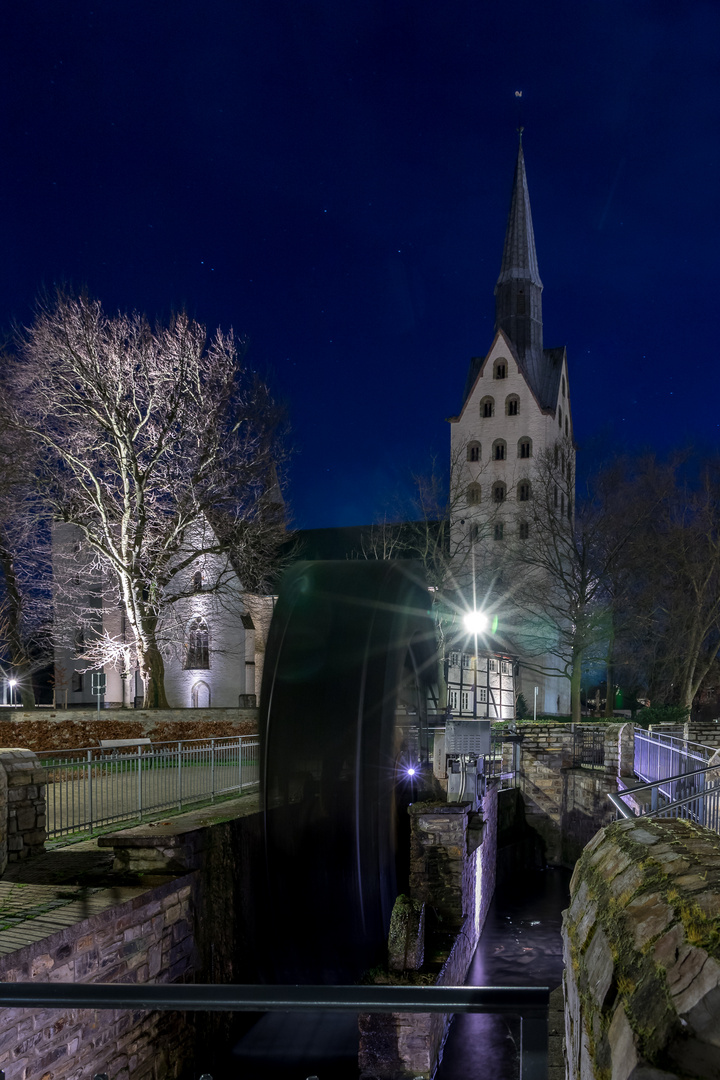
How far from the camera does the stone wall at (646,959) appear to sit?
39.0 inches

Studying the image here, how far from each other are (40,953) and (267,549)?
19780 millimetres

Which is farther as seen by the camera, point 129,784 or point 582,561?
point 582,561

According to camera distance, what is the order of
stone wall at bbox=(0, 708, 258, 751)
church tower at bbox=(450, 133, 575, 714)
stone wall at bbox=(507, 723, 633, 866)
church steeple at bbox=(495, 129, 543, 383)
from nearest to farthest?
1. stone wall at bbox=(0, 708, 258, 751)
2. stone wall at bbox=(507, 723, 633, 866)
3. church tower at bbox=(450, 133, 575, 714)
4. church steeple at bbox=(495, 129, 543, 383)

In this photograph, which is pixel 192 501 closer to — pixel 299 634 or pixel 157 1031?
pixel 299 634

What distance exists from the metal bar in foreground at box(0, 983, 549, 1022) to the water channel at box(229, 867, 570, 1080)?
5401 mm

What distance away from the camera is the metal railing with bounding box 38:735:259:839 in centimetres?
947

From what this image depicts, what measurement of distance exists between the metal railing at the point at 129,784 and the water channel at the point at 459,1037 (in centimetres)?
302

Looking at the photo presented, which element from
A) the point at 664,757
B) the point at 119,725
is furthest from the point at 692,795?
the point at 119,725

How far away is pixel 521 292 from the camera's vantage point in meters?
49.0

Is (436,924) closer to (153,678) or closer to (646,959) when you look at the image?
(646,959)

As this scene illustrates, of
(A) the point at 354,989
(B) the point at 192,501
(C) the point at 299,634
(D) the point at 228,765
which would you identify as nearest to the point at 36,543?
(B) the point at 192,501

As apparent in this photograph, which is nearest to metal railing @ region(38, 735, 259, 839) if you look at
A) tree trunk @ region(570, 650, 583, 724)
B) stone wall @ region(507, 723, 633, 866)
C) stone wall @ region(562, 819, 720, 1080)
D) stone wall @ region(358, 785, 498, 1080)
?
stone wall @ region(358, 785, 498, 1080)

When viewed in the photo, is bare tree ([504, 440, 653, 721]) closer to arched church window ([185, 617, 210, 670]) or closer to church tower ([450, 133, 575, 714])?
church tower ([450, 133, 575, 714])

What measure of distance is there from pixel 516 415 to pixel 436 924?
128 feet
